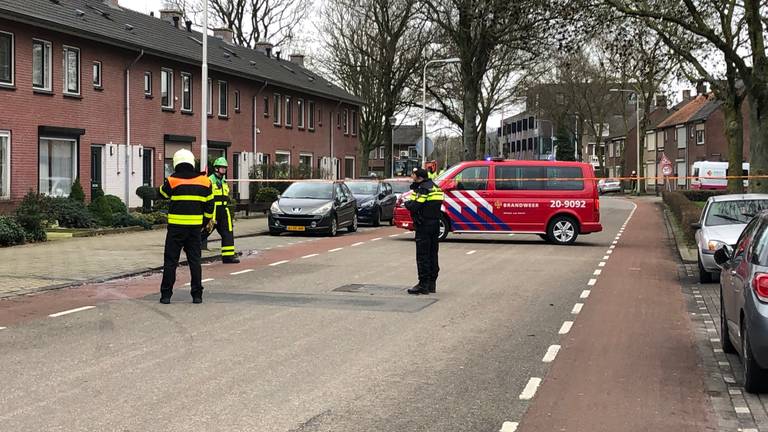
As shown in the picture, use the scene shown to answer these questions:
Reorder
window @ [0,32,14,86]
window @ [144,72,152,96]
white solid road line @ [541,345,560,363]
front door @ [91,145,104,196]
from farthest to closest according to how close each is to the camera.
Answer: window @ [144,72,152,96]
front door @ [91,145,104,196]
window @ [0,32,14,86]
white solid road line @ [541,345,560,363]

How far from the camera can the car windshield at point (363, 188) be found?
30266mm

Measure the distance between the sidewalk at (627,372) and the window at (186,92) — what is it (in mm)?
24054

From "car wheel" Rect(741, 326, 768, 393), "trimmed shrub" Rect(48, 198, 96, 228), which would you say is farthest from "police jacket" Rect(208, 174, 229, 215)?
"car wheel" Rect(741, 326, 768, 393)

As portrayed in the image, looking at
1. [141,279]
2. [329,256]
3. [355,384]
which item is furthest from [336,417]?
[329,256]

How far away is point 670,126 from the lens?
3029 inches

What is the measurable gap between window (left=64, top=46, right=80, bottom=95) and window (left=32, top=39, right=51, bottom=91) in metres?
0.86

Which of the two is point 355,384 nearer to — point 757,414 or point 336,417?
point 336,417

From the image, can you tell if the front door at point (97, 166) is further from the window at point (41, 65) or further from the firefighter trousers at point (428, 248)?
the firefighter trousers at point (428, 248)

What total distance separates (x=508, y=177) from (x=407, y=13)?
24.5m

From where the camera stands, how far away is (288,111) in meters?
44.7

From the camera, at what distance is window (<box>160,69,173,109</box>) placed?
32.4 m

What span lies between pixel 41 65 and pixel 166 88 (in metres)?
7.22

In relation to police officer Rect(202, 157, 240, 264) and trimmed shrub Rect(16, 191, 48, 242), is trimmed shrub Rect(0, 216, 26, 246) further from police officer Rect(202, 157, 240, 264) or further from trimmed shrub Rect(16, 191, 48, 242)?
police officer Rect(202, 157, 240, 264)

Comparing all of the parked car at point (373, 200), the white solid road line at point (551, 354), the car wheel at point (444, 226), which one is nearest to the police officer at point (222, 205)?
the car wheel at point (444, 226)
